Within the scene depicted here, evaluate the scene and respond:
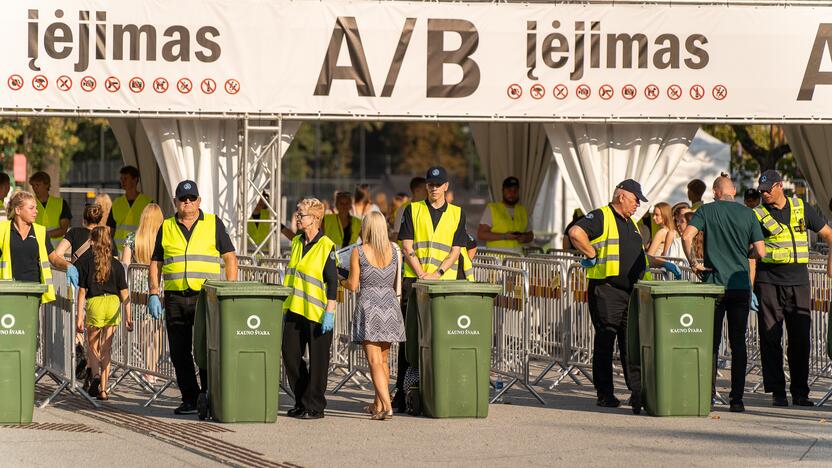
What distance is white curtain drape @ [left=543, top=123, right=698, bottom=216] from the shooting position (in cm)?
1745

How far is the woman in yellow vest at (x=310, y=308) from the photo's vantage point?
11039mm

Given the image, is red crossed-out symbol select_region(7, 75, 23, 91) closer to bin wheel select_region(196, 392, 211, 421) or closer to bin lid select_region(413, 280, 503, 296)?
bin wheel select_region(196, 392, 211, 421)

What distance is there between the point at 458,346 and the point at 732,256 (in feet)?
7.77

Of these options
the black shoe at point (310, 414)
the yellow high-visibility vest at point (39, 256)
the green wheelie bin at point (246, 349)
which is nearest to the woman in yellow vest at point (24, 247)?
the yellow high-visibility vest at point (39, 256)

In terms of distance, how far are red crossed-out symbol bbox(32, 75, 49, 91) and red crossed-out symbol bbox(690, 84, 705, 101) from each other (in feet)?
23.1

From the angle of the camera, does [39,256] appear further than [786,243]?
No

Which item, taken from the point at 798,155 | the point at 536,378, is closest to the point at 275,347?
the point at 536,378

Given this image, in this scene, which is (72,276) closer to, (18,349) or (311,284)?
(18,349)

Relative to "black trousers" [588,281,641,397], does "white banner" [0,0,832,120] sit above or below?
above

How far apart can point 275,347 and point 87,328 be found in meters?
2.27

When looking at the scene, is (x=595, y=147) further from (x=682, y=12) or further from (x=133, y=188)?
(x=133, y=188)

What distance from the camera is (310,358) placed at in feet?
36.5

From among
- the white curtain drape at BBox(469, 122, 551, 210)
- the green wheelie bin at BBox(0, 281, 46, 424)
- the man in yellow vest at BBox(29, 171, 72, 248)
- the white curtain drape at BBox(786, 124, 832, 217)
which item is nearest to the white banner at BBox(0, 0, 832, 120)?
the man in yellow vest at BBox(29, 171, 72, 248)

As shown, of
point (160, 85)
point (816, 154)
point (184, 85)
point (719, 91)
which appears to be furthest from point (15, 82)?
point (816, 154)
